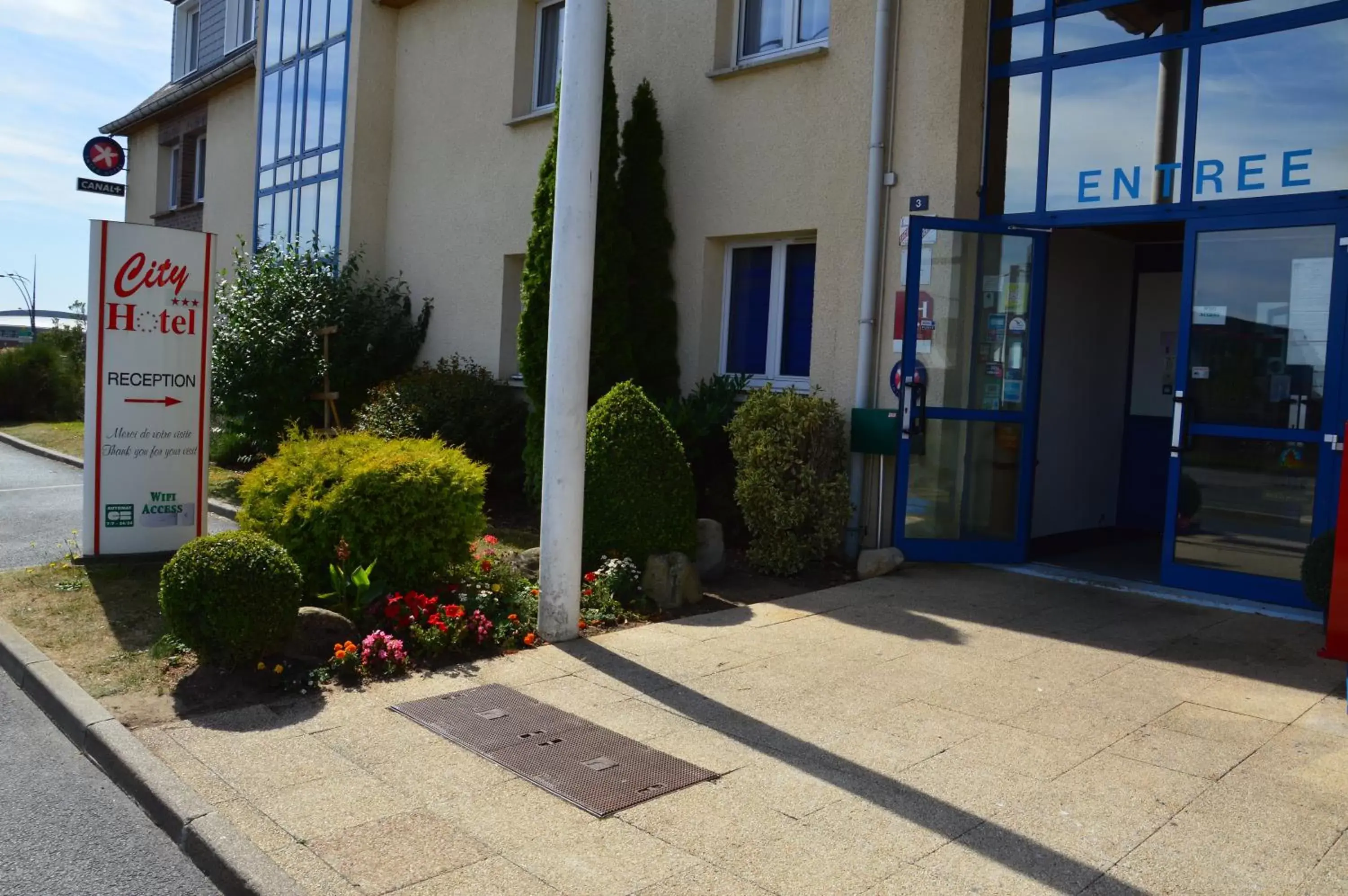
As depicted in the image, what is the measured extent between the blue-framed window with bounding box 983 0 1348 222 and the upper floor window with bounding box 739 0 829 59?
65.4 inches

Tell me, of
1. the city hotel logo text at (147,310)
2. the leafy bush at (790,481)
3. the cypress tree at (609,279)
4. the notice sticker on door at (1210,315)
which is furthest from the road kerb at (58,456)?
the notice sticker on door at (1210,315)

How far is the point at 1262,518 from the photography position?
285 inches

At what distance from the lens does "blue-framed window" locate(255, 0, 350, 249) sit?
1502cm

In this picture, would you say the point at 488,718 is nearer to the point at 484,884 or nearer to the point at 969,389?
the point at 484,884

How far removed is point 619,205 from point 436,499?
4.24 metres

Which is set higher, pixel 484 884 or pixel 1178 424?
pixel 1178 424

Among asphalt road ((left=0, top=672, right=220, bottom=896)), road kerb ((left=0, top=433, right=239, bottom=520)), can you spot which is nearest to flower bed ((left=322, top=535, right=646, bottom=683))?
asphalt road ((left=0, top=672, right=220, bottom=896))

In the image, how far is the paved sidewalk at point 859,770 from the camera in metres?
3.67

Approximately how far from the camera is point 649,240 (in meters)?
10.3

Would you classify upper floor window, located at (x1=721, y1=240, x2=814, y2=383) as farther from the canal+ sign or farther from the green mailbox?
the canal+ sign

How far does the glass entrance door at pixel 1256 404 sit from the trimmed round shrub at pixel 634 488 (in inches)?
133

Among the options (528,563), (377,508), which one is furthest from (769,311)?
(377,508)

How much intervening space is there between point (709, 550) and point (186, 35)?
2069cm

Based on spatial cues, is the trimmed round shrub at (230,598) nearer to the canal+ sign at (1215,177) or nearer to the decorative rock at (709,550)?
the decorative rock at (709,550)
